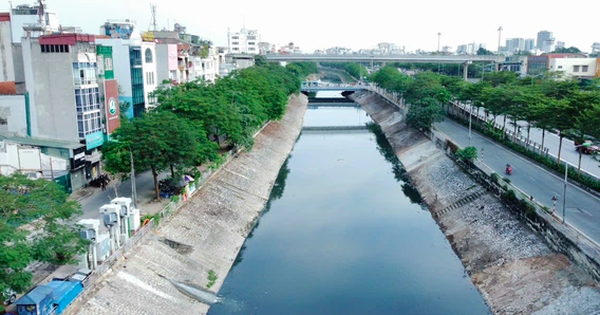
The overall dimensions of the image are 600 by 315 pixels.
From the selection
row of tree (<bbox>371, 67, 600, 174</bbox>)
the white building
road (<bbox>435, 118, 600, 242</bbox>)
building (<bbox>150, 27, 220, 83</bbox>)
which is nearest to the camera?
road (<bbox>435, 118, 600, 242</bbox>)

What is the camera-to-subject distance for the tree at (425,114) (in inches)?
2542

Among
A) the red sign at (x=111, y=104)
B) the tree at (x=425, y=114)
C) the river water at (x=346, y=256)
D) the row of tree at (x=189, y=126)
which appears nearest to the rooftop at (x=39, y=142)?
the row of tree at (x=189, y=126)

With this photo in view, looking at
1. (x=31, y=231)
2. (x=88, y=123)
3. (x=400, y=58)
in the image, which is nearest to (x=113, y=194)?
(x=88, y=123)

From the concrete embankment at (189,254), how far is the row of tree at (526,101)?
25.2m

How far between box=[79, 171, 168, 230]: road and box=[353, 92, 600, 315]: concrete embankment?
22.2 meters

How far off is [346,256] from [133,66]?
3108 centimetres

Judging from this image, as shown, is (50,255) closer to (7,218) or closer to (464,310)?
(7,218)

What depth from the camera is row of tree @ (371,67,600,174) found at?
40.2 meters

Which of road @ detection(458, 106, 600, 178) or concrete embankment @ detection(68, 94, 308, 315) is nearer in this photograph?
concrete embankment @ detection(68, 94, 308, 315)

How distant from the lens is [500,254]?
31625 mm

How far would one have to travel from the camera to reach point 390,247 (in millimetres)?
36688

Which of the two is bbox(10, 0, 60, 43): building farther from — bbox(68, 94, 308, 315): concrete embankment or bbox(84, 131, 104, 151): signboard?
bbox(68, 94, 308, 315): concrete embankment

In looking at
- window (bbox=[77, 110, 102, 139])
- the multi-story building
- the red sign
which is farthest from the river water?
the multi-story building

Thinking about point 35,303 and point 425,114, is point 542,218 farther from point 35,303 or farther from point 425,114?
point 425,114
